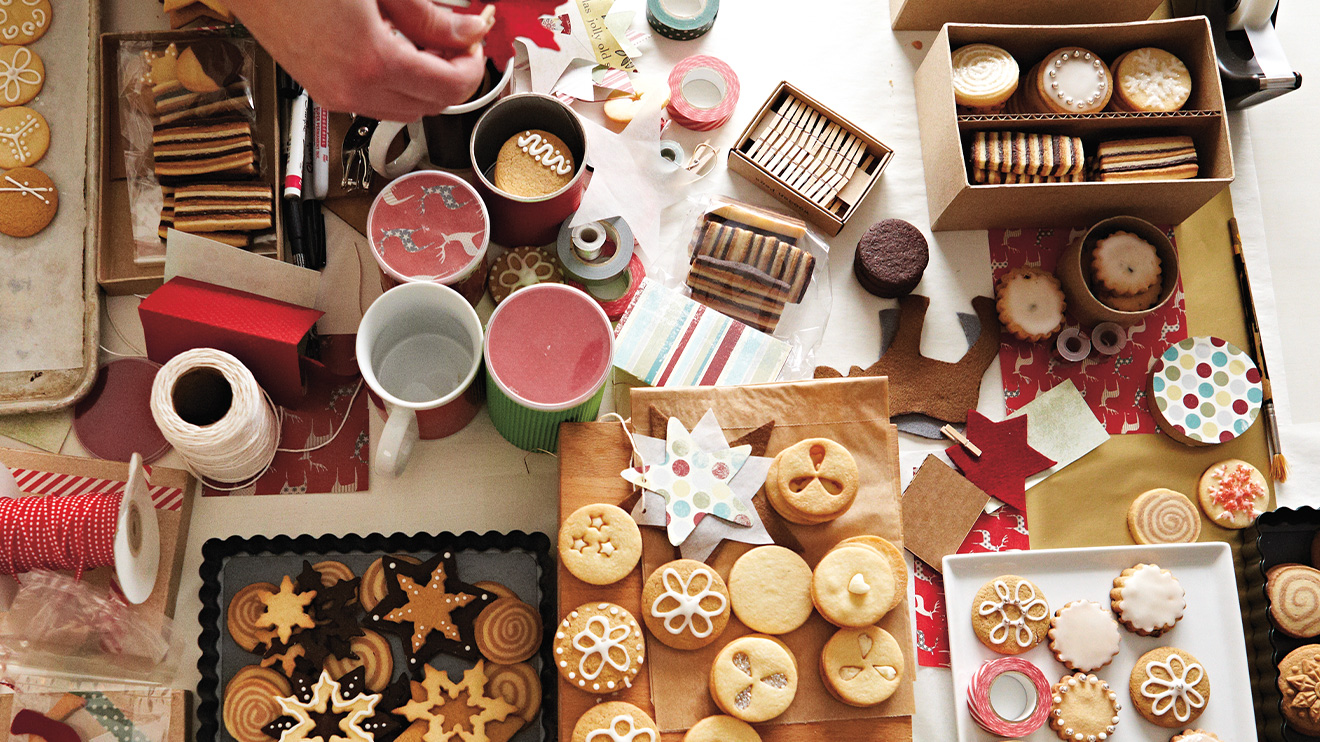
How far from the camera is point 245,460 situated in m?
1.15

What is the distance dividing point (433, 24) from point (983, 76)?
77 centimetres

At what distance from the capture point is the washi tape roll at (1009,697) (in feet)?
3.83

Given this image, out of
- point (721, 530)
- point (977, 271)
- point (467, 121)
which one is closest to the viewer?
point (721, 530)

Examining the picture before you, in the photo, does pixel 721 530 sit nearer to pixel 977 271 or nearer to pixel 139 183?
pixel 977 271

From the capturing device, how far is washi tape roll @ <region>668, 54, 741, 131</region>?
1.36 m

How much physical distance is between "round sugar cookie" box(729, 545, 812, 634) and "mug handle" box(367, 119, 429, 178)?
0.66m

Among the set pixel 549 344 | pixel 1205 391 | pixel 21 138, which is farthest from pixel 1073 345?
pixel 21 138

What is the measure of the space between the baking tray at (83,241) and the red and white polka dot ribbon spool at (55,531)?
155mm

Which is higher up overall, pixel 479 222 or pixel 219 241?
pixel 479 222

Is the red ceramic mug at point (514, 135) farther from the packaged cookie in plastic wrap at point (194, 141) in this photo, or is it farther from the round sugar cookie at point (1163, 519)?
the round sugar cookie at point (1163, 519)

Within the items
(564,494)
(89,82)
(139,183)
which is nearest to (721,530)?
(564,494)

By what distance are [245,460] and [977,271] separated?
3.30 ft

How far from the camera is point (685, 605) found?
3.41ft

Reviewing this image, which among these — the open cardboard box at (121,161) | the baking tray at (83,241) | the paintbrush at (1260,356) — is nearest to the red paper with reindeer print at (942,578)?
the paintbrush at (1260,356)
